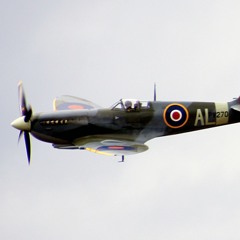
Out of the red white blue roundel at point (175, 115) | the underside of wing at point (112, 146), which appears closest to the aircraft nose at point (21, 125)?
the underside of wing at point (112, 146)

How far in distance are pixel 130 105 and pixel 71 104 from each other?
582cm

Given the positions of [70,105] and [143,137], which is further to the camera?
[70,105]

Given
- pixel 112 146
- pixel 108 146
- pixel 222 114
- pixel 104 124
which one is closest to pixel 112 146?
pixel 112 146

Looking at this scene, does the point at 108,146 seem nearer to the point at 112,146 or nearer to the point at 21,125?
the point at 112,146

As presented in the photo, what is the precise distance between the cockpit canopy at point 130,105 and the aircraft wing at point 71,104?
14.0 feet

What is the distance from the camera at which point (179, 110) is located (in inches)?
2279

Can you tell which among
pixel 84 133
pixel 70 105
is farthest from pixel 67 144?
pixel 70 105

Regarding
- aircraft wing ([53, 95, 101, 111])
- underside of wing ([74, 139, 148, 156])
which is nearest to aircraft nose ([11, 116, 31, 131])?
underside of wing ([74, 139, 148, 156])

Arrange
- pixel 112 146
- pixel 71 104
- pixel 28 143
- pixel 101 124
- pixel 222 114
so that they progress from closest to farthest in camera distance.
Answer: pixel 112 146
pixel 101 124
pixel 28 143
pixel 222 114
pixel 71 104

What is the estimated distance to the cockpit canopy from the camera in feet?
186

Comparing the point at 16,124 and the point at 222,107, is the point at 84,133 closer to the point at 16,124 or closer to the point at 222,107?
the point at 16,124

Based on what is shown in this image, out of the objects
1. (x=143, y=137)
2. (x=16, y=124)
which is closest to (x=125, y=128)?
(x=143, y=137)

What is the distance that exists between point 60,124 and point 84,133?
1.24 metres

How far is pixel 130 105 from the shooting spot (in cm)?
5672
